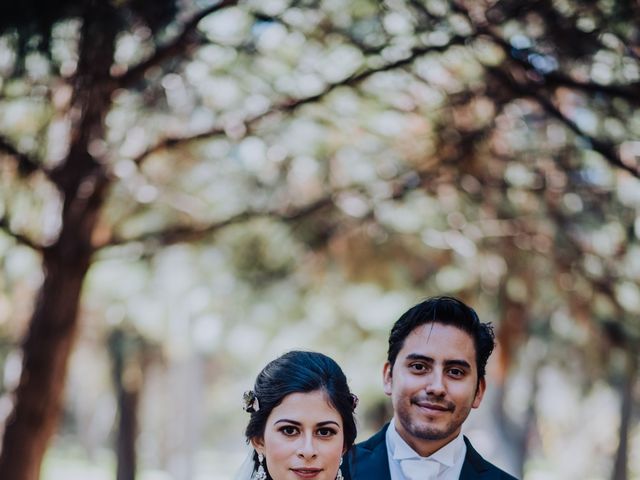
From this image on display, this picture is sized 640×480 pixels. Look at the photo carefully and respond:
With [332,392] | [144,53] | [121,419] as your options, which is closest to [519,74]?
[144,53]

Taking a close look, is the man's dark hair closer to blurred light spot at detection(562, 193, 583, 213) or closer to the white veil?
the white veil

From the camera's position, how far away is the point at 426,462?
356cm

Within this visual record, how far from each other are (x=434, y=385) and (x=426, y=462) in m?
0.30

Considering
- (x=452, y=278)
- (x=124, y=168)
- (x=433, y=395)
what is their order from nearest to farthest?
(x=433, y=395) → (x=124, y=168) → (x=452, y=278)

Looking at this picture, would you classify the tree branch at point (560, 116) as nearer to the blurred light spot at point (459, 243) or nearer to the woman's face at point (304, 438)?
the blurred light spot at point (459, 243)

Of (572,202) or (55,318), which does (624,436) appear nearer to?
(572,202)

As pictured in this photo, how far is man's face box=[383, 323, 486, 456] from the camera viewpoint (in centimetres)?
351

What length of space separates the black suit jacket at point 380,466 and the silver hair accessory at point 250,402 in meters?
0.47

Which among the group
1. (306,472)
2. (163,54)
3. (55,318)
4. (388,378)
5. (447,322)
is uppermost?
(163,54)

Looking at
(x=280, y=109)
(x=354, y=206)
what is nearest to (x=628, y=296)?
(x=354, y=206)

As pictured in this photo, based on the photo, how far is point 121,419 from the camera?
18.1m

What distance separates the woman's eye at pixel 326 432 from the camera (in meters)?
3.13

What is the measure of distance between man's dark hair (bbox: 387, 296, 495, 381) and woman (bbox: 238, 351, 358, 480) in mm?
433

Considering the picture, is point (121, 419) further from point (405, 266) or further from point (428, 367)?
point (428, 367)
